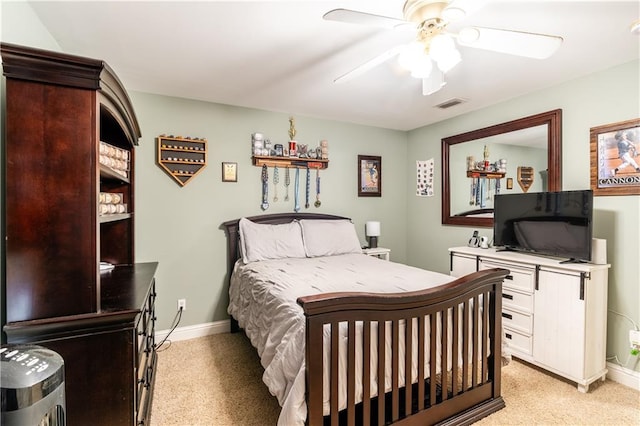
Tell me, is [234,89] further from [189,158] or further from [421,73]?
[421,73]

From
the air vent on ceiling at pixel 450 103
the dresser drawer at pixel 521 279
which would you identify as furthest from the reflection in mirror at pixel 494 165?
the dresser drawer at pixel 521 279

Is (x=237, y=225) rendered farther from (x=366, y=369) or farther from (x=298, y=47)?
(x=366, y=369)

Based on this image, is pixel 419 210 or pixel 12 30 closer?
pixel 12 30

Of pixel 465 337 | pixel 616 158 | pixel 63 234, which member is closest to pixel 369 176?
pixel 616 158

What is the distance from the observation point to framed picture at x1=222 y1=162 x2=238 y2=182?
3.31 metres

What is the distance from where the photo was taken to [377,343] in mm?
1513

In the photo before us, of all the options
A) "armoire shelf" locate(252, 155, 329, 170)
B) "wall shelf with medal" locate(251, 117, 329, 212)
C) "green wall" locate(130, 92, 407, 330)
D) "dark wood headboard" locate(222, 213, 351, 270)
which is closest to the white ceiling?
"green wall" locate(130, 92, 407, 330)

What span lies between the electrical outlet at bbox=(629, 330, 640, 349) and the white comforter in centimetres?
140

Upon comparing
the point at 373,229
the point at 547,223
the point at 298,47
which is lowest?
the point at 373,229

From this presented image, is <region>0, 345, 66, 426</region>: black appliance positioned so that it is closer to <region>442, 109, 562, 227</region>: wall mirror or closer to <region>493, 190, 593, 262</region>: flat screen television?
<region>493, 190, 593, 262</region>: flat screen television

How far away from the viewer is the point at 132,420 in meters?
1.26

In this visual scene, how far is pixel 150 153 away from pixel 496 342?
10.7ft

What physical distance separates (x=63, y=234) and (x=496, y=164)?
3.62 m

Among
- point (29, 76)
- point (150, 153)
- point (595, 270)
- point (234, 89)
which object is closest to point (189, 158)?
point (150, 153)
